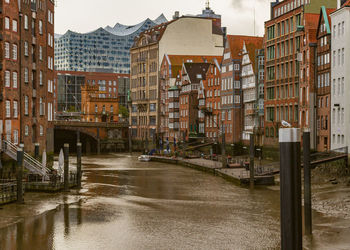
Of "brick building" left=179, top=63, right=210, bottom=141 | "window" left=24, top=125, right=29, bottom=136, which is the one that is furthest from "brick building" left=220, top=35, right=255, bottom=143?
"window" left=24, top=125, right=29, bottom=136

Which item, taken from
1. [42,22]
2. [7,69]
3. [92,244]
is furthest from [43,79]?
[92,244]

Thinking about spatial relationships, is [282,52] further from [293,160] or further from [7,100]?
[293,160]

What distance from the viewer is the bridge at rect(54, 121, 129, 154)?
130m

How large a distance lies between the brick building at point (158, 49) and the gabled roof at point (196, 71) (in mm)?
15380

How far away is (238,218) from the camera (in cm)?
3594

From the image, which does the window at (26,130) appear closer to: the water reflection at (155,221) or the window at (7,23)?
the window at (7,23)

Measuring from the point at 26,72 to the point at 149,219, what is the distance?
38.0 meters

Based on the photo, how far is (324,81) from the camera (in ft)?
225

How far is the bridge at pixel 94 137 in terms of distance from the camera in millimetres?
129625

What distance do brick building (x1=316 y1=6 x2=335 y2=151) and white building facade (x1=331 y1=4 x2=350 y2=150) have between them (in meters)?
2.16

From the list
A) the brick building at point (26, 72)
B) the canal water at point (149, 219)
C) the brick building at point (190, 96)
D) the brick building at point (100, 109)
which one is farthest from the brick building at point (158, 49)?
the canal water at point (149, 219)

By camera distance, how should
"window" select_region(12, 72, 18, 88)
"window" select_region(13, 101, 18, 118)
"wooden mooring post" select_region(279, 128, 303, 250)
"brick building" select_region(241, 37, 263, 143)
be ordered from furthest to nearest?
"brick building" select_region(241, 37, 263, 143) → "window" select_region(13, 101, 18, 118) → "window" select_region(12, 72, 18, 88) → "wooden mooring post" select_region(279, 128, 303, 250)

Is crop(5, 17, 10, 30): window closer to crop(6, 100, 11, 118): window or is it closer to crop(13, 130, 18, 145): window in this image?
crop(6, 100, 11, 118): window

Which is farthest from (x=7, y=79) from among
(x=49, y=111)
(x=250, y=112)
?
(x=250, y=112)
